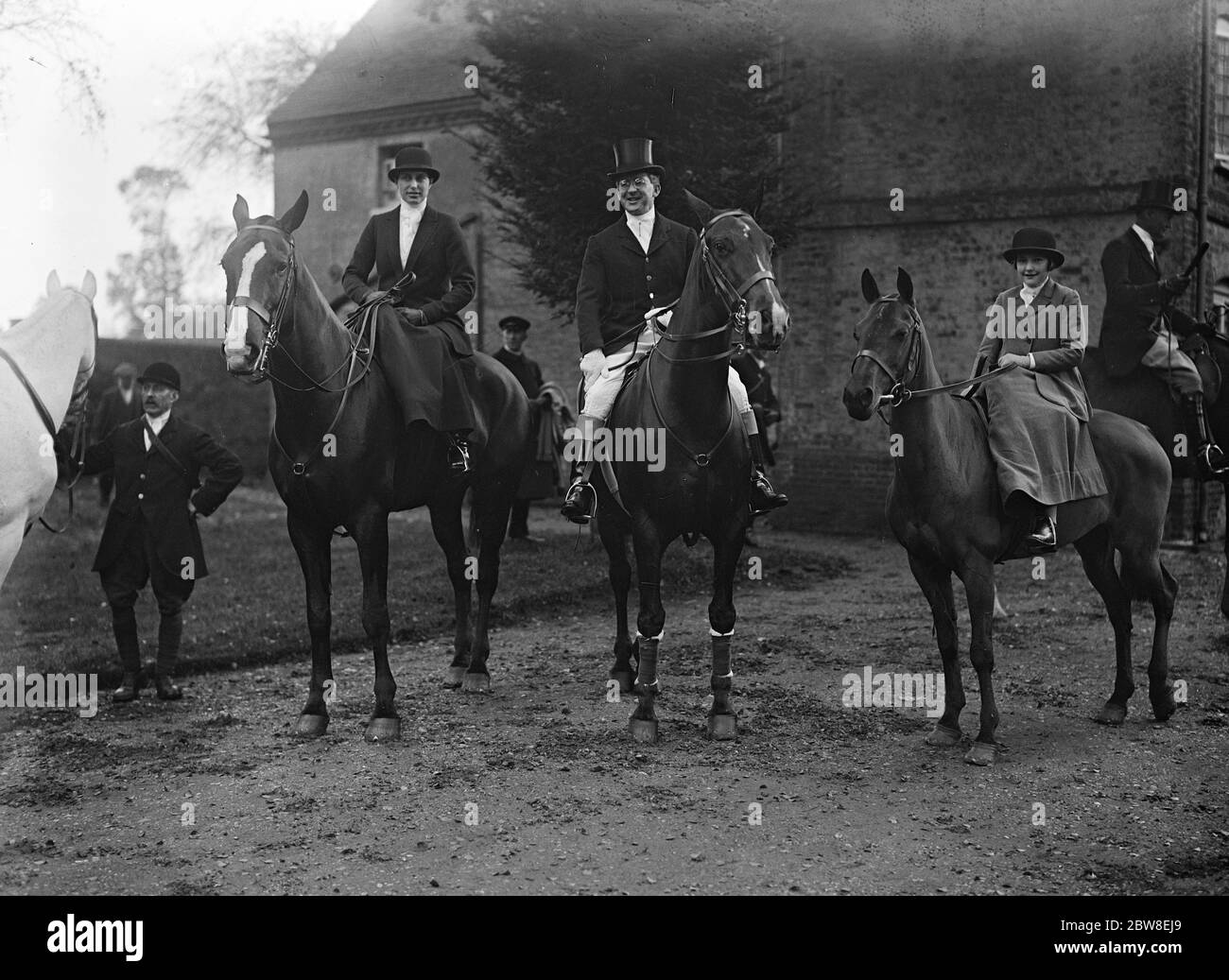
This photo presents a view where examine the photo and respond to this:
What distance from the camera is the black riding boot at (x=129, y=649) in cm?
787

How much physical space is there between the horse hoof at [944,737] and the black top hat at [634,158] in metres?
3.71

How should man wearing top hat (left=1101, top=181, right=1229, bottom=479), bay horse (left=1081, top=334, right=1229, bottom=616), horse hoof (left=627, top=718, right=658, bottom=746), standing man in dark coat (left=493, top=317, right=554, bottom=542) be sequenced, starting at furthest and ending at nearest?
1. standing man in dark coat (left=493, top=317, right=554, bottom=542)
2. bay horse (left=1081, top=334, right=1229, bottom=616)
3. man wearing top hat (left=1101, top=181, right=1229, bottom=479)
4. horse hoof (left=627, top=718, right=658, bottom=746)

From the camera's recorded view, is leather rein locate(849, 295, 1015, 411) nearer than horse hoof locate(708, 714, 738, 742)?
Result: Yes

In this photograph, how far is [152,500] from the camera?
7.88 meters

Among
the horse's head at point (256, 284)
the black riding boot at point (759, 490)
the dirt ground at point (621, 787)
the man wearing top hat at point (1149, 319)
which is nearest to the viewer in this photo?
the dirt ground at point (621, 787)

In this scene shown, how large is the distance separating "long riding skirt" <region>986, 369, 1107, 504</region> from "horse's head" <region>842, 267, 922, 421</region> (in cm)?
77

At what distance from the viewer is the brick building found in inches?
623

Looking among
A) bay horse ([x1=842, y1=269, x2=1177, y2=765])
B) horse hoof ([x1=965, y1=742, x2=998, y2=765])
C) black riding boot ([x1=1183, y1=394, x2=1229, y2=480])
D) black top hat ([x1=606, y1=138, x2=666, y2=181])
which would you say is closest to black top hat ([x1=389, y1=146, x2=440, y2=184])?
black top hat ([x1=606, y1=138, x2=666, y2=181])

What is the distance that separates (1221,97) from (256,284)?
1537 centimetres

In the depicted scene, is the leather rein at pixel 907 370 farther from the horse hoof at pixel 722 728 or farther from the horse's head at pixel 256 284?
the horse's head at pixel 256 284

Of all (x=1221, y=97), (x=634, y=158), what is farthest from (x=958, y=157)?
(x=634, y=158)

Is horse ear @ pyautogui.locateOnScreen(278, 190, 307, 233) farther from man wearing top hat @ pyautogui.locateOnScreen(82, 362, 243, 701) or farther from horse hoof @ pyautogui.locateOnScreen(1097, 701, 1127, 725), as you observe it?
horse hoof @ pyautogui.locateOnScreen(1097, 701, 1127, 725)

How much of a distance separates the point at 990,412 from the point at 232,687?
5.43 m

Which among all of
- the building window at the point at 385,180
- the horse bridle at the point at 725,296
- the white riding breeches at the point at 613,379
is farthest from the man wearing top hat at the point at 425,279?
the building window at the point at 385,180
